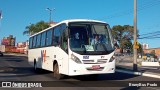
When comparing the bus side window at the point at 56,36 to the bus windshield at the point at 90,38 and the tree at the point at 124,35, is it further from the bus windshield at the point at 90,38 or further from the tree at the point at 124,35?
the tree at the point at 124,35

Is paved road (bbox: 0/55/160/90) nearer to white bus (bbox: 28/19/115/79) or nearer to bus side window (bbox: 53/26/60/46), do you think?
white bus (bbox: 28/19/115/79)

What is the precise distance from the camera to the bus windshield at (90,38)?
15.6 metres

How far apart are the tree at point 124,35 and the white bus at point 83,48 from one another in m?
91.5

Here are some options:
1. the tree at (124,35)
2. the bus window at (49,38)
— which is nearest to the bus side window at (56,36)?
the bus window at (49,38)

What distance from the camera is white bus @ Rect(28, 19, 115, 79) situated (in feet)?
50.7

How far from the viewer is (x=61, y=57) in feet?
54.9

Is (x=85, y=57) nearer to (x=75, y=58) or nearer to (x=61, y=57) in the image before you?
(x=75, y=58)

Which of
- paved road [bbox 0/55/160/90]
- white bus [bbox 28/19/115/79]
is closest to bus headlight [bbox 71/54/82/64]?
white bus [bbox 28/19/115/79]

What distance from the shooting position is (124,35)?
4355 inches

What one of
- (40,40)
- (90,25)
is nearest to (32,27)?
(40,40)

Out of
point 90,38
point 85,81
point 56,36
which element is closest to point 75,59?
point 90,38

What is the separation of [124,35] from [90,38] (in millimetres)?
95824

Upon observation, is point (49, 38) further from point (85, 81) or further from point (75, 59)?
point (75, 59)

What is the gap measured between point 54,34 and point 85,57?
3.74 m
